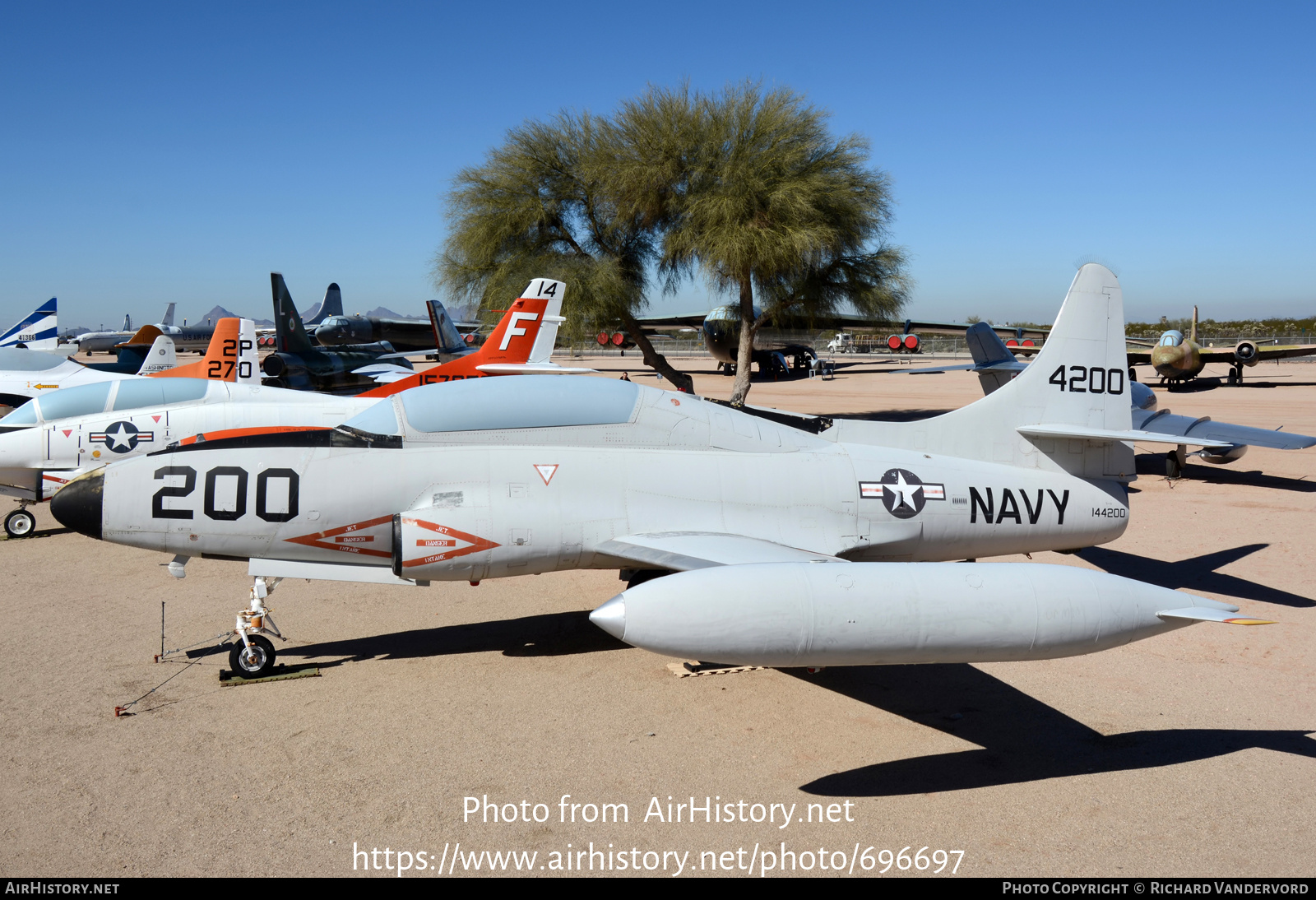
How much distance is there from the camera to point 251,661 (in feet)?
21.3

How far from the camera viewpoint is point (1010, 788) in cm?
503

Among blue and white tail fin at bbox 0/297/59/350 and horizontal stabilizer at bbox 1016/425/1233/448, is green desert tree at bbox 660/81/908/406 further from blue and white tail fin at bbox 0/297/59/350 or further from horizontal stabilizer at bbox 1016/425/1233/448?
blue and white tail fin at bbox 0/297/59/350

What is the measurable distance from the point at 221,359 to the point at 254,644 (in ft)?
41.8

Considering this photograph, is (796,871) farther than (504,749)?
No

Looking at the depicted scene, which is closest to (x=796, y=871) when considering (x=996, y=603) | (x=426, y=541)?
(x=996, y=603)

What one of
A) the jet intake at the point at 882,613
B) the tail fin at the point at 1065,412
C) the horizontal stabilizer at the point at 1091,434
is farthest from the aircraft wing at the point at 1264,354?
the jet intake at the point at 882,613

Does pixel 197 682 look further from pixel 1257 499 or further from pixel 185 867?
pixel 1257 499

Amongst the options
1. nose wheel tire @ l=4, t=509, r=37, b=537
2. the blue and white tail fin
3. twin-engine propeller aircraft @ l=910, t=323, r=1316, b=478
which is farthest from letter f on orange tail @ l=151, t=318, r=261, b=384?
the blue and white tail fin

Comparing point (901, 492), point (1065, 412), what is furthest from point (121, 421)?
point (1065, 412)

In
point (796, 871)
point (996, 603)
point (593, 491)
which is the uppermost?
point (593, 491)

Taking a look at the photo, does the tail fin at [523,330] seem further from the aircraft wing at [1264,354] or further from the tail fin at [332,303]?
the tail fin at [332,303]

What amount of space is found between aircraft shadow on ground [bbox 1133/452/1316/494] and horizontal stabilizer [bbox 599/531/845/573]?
11186mm

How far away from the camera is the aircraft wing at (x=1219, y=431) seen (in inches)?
524

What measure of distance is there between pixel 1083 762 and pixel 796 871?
238 cm
